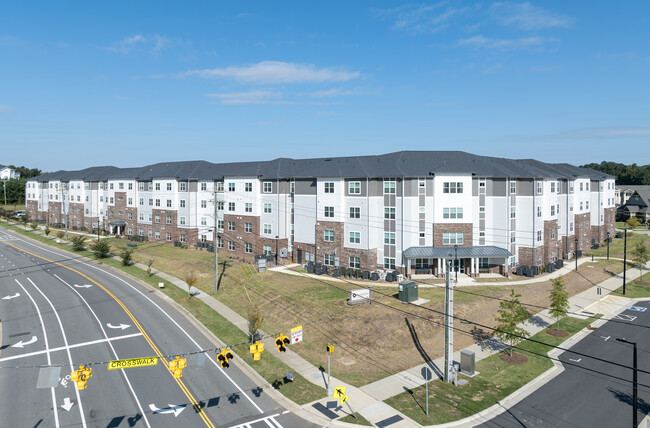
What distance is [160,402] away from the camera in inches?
914

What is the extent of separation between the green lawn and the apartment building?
17.0 meters

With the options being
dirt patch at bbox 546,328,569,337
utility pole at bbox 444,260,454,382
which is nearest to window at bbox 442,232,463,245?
dirt patch at bbox 546,328,569,337

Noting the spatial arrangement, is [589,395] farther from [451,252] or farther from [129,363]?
[129,363]

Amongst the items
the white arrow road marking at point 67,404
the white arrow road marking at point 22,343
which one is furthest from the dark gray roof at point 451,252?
the white arrow road marking at point 22,343

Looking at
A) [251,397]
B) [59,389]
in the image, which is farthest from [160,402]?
[59,389]

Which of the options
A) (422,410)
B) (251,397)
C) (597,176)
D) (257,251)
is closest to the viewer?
(422,410)

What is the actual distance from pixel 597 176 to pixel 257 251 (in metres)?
60.4

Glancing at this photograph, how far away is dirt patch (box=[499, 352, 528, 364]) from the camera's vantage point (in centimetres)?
2878

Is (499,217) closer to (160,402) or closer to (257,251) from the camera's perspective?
(257,251)

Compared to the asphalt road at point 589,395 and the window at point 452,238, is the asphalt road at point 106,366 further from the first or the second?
the window at point 452,238

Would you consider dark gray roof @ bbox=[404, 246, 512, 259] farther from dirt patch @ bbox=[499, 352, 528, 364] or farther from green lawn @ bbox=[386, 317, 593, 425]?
green lawn @ bbox=[386, 317, 593, 425]

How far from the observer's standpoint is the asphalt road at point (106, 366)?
2167 centimetres

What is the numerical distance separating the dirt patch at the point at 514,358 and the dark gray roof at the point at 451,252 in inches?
616

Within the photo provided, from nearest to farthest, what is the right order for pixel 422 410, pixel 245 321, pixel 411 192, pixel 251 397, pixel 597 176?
1. pixel 422 410
2. pixel 251 397
3. pixel 245 321
4. pixel 411 192
5. pixel 597 176
